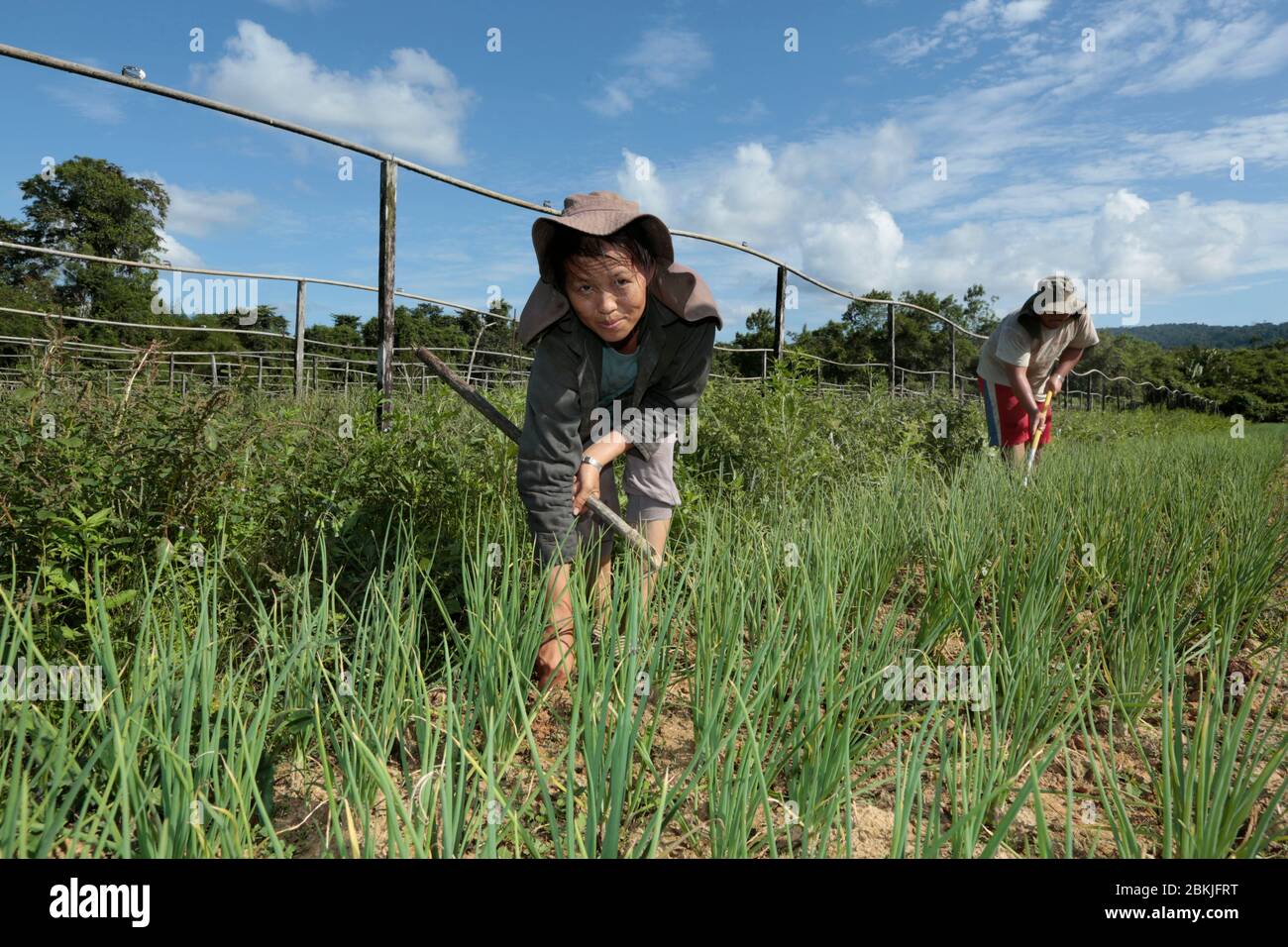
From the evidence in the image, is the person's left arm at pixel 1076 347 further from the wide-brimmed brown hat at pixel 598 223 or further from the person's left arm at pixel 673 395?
the wide-brimmed brown hat at pixel 598 223

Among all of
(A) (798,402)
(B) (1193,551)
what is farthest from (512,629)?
(A) (798,402)

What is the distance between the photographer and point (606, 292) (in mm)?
1883

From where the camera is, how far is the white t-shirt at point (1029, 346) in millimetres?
4148

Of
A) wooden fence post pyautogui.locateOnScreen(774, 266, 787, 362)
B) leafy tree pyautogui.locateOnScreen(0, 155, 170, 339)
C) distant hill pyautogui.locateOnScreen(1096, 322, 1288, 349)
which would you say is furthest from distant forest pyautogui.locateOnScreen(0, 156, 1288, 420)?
distant hill pyautogui.locateOnScreen(1096, 322, 1288, 349)

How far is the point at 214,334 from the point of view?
2917cm

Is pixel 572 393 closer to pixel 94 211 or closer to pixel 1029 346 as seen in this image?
pixel 1029 346

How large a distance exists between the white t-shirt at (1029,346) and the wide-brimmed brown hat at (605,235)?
269cm

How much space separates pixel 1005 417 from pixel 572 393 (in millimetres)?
3480

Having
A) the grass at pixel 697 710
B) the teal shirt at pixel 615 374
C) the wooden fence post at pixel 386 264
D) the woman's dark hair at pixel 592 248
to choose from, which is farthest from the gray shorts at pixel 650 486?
the wooden fence post at pixel 386 264

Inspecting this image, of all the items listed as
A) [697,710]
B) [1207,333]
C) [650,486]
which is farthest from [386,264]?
[1207,333]

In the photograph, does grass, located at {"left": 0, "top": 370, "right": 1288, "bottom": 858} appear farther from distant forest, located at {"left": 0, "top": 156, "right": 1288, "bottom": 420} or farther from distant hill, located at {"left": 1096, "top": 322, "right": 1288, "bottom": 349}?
distant hill, located at {"left": 1096, "top": 322, "right": 1288, "bottom": 349}

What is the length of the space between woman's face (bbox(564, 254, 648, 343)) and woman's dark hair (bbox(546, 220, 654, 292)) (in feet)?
0.06

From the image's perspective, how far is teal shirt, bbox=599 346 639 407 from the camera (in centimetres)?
219
